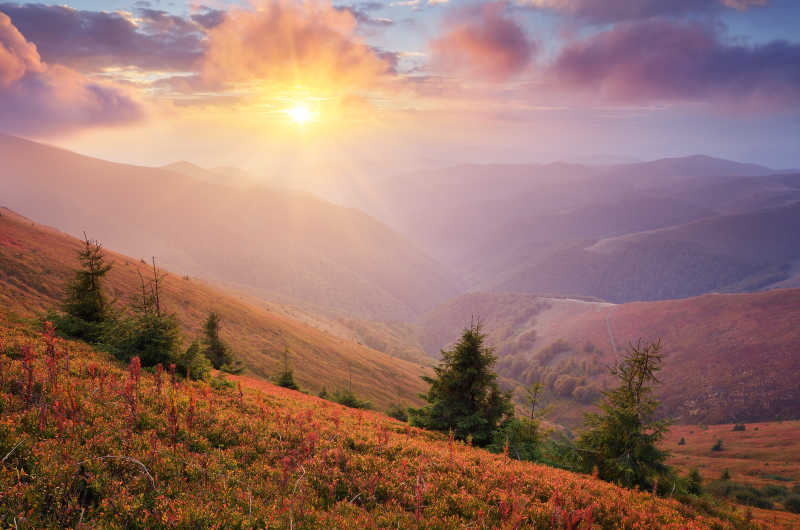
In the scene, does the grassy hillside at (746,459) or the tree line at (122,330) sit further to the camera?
the grassy hillside at (746,459)

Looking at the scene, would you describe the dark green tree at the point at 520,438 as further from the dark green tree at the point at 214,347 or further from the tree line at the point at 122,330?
the dark green tree at the point at 214,347

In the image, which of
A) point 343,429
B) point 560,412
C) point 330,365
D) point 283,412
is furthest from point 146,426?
point 560,412

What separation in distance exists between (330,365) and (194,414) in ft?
180

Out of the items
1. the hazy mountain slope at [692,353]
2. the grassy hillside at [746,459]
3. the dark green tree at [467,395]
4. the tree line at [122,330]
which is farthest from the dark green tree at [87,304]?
the hazy mountain slope at [692,353]

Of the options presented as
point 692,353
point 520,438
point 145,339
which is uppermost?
point 692,353

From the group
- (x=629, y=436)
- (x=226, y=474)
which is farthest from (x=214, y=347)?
(x=629, y=436)

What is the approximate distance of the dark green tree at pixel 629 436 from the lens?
1424 centimetres

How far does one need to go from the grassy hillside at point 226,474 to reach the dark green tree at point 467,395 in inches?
312

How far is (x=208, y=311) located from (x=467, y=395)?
4802cm

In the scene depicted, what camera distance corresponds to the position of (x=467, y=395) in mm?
20438

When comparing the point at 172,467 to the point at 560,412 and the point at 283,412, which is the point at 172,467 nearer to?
the point at 283,412

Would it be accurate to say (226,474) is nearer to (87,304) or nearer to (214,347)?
(87,304)

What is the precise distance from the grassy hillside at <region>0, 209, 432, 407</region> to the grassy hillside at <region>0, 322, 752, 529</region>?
91.9 ft

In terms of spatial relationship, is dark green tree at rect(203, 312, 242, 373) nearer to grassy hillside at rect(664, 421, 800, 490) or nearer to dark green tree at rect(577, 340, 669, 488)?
dark green tree at rect(577, 340, 669, 488)
